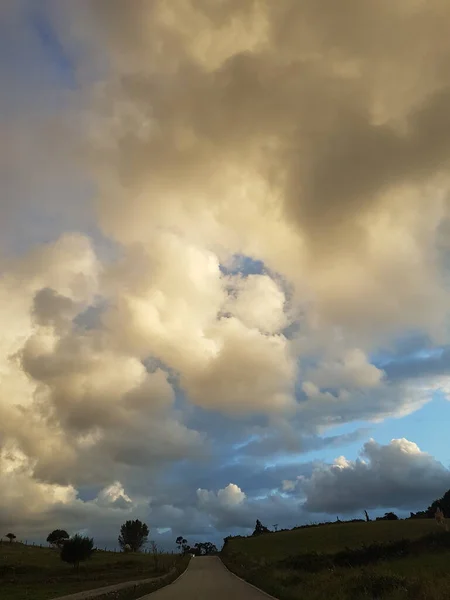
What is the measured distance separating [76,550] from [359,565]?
5601cm

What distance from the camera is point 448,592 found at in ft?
68.1

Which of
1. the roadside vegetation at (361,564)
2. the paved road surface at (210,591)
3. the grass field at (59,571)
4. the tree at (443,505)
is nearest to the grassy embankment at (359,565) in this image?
the roadside vegetation at (361,564)

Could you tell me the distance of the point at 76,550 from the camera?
97.7m

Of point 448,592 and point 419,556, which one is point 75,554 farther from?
point 448,592

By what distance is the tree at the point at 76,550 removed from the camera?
97312 mm

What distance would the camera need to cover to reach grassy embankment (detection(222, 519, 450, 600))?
26.4m

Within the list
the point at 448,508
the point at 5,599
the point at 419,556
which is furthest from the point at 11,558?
the point at 448,508

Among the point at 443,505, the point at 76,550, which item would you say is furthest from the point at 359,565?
the point at 443,505

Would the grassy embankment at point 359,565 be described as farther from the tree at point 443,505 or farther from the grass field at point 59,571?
the tree at point 443,505

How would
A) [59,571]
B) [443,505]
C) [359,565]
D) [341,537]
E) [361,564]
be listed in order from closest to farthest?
[359,565]
[361,564]
[59,571]
[341,537]
[443,505]

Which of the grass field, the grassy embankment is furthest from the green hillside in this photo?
the grass field

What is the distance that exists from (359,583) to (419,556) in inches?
2159

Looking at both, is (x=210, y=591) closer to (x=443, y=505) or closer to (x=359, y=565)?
(x=359, y=565)

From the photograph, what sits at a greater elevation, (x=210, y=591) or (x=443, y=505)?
(x=443, y=505)
